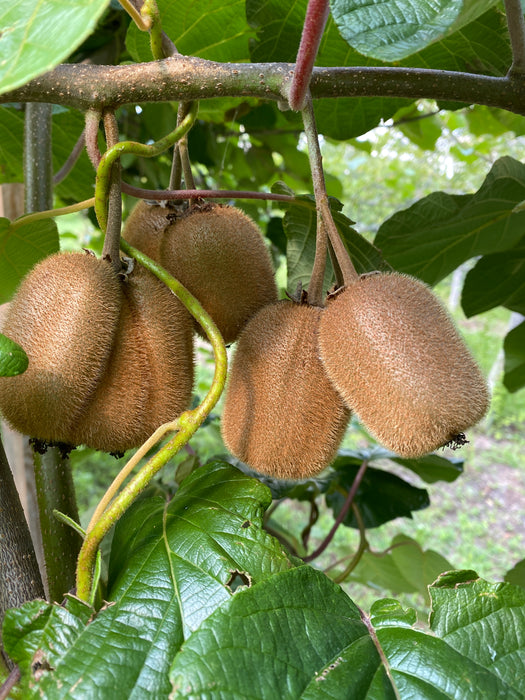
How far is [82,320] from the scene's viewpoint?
665mm

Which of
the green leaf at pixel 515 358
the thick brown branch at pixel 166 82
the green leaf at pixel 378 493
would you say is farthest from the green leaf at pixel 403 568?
the thick brown branch at pixel 166 82

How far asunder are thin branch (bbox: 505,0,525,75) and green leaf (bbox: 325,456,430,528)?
0.96 m

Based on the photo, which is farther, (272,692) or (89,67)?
(89,67)

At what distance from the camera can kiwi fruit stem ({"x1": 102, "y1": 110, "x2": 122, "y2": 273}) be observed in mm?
701

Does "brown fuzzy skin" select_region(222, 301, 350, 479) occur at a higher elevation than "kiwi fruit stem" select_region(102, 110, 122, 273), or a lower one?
lower

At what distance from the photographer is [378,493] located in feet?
5.07

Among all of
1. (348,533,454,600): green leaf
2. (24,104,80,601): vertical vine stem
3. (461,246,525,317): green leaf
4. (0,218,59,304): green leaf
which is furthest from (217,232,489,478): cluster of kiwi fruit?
(348,533,454,600): green leaf

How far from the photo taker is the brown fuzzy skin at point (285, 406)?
2.40ft

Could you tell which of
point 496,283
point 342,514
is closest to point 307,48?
point 496,283

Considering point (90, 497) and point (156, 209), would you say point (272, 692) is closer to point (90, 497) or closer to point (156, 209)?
point (156, 209)

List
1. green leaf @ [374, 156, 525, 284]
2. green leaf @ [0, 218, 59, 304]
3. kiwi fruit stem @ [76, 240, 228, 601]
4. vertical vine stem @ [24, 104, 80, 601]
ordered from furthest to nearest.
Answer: green leaf @ [374, 156, 525, 284] → green leaf @ [0, 218, 59, 304] → vertical vine stem @ [24, 104, 80, 601] → kiwi fruit stem @ [76, 240, 228, 601]

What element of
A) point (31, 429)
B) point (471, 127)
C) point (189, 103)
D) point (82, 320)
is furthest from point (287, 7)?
point (471, 127)

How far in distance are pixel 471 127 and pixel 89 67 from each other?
5.78 ft

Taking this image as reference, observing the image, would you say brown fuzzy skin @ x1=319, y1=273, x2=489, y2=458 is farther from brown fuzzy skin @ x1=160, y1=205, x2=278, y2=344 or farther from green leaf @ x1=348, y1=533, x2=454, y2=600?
green leaf @ x1=348, y1=533, x2=454, y2=600
